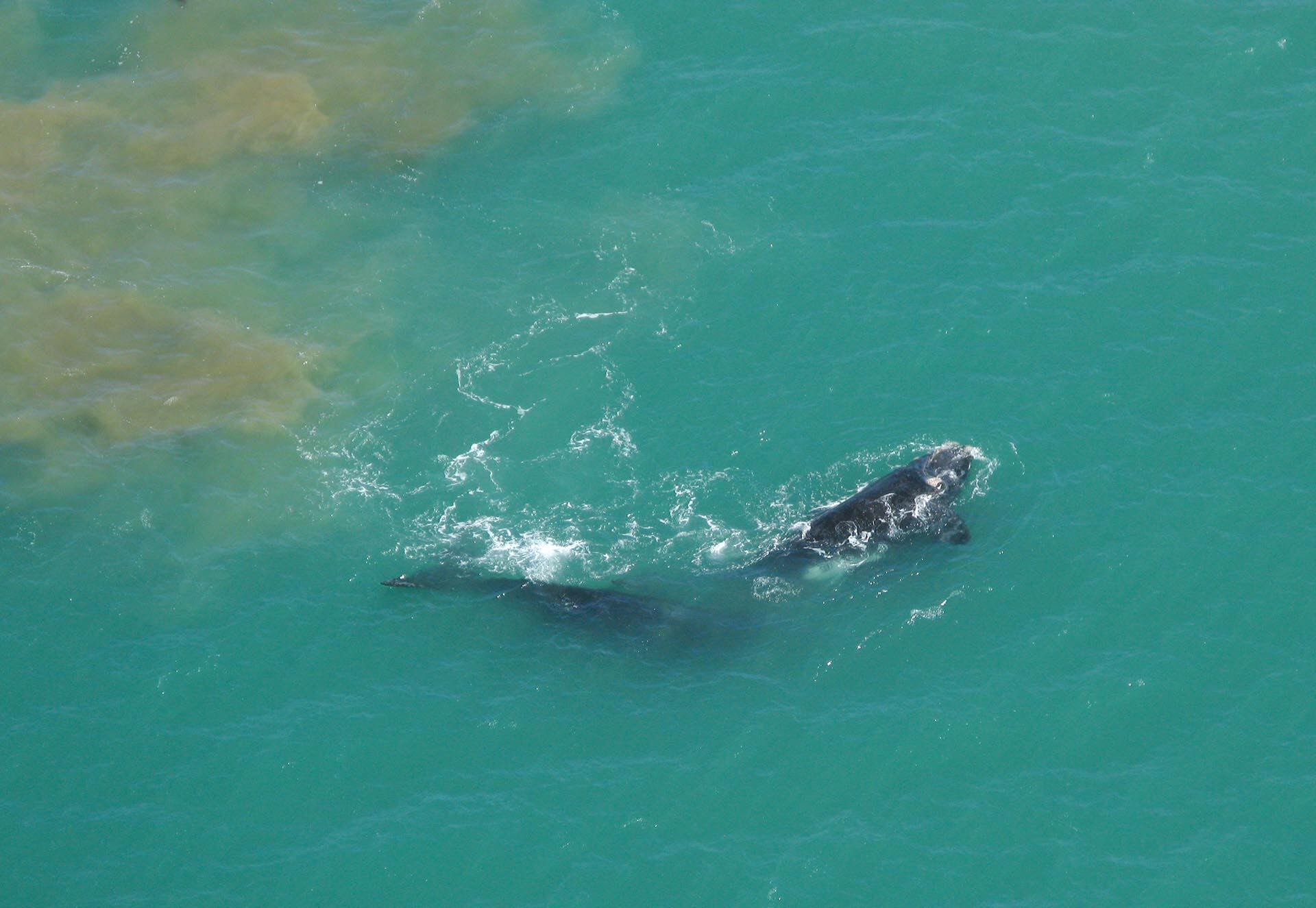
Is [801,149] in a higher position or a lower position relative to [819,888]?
higher

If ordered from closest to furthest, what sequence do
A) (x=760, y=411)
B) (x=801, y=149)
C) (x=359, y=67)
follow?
1. (x=760, y=411)
2. (x=801, y=149)
3. (x=359, y=67)

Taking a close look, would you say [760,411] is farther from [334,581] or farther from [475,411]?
[334,581]

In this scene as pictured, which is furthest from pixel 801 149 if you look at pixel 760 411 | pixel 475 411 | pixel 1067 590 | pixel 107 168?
pixel 107 168

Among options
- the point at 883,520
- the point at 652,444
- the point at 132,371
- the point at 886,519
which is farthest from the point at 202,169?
the point at 886,519

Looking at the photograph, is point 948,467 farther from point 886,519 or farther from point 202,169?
point 202,169

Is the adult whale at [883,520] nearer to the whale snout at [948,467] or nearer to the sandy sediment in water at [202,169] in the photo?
the whale snout at [948,467]

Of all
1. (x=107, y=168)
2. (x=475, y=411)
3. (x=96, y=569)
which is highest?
(x=107, y=168)

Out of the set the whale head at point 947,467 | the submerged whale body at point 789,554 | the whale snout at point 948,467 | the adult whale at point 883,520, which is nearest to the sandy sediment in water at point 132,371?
the submerged whale body at point 789,554
